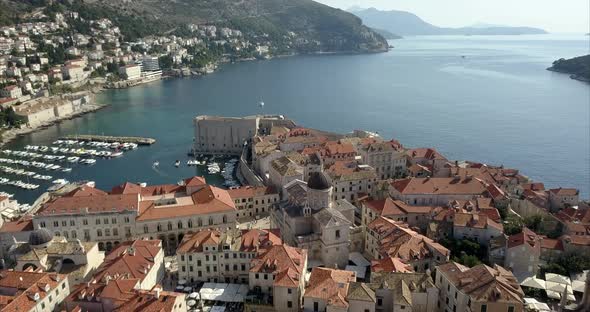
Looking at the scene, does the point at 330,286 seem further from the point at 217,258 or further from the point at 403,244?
the point at 217,258

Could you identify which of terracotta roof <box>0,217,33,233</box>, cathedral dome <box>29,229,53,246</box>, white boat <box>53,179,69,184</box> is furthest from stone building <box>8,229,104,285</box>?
white boat <box>53,179,69,184</box>

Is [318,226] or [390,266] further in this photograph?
[318,226]

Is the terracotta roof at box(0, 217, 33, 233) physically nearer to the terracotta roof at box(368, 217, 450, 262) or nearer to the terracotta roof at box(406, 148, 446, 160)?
the terracotta roof at box(368, 217, 450, 262)

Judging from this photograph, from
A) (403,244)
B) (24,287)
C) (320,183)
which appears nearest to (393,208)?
(403,244)

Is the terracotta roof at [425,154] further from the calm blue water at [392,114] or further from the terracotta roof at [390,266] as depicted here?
the terracotta roof at [390,266]

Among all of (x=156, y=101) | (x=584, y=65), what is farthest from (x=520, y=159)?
(x=584, y=65)

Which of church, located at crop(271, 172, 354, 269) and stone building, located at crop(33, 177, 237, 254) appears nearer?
church, located at crop(271, 172, 354, 269)
